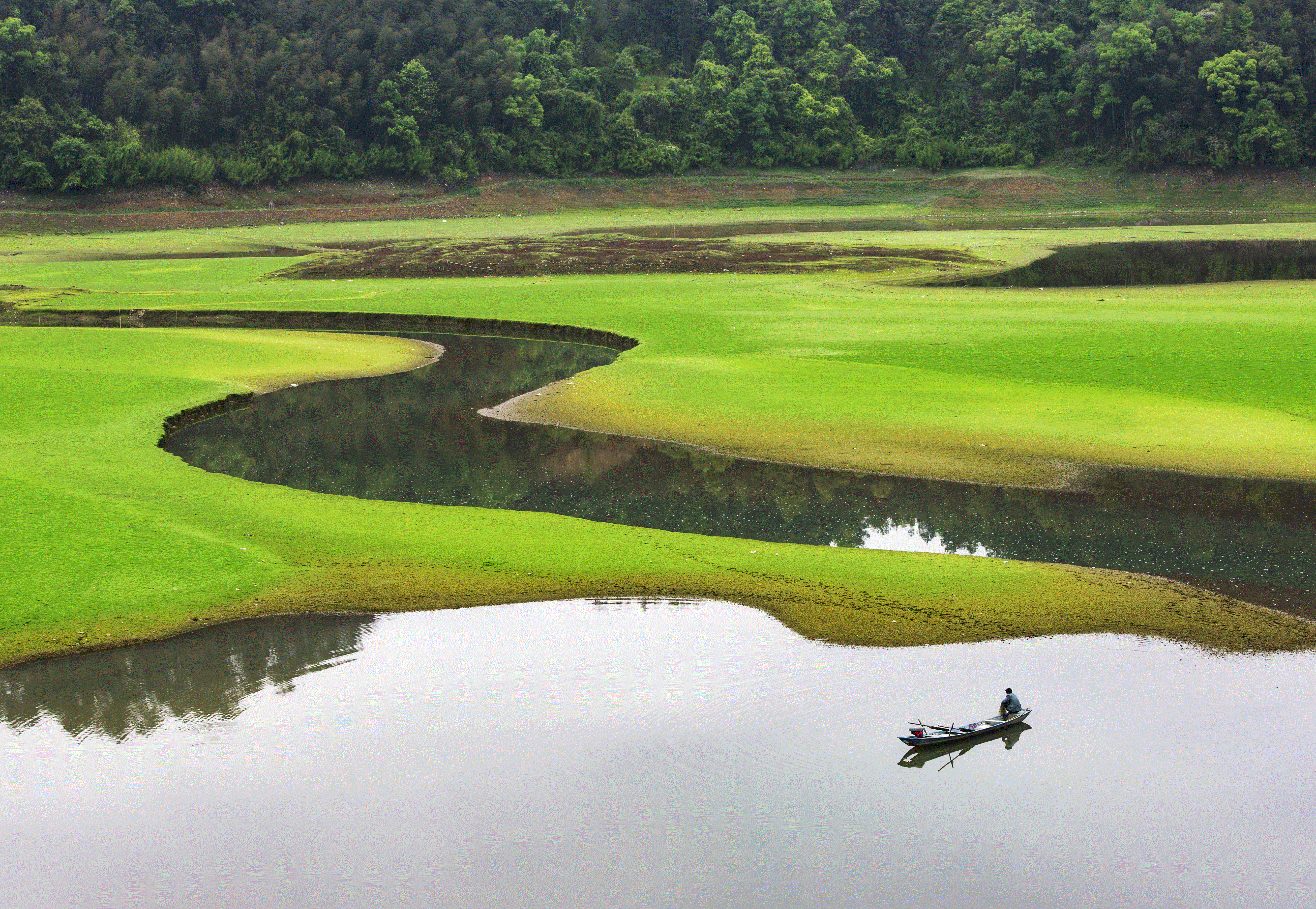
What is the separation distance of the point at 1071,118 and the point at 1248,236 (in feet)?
182

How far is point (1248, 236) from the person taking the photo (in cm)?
7662

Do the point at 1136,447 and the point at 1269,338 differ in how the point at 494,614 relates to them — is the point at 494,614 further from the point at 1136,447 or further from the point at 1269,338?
the point at 1269,338

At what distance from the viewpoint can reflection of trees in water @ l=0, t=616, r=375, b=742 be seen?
12.8 m

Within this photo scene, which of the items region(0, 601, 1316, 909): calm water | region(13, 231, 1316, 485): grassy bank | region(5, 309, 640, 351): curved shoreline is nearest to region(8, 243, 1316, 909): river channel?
region(0, 601, 1316, 909): calm water

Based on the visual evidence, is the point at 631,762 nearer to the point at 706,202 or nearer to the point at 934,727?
the point at 934,727

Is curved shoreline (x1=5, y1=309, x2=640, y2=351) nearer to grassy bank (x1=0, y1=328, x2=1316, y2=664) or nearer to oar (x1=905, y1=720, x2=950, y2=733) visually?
grassy bank (x1=0, y1=328, x2=1316, y2=664)

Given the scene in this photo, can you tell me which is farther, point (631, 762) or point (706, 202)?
point (706, 202)

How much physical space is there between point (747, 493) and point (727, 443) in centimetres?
330

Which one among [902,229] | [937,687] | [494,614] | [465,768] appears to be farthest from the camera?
[902,229]

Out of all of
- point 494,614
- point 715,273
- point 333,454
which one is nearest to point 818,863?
point 494,614

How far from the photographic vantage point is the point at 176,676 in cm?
1385

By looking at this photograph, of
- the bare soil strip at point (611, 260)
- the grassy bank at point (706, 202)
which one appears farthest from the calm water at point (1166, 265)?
the grassy bank at point (706, 202)

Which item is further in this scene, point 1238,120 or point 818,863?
point 1238,120

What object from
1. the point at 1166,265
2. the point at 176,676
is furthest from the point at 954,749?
the point at 1166,265
